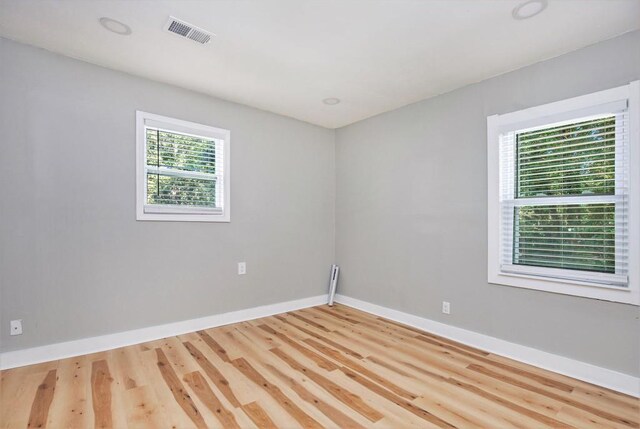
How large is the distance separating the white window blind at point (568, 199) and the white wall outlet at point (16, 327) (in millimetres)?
3991

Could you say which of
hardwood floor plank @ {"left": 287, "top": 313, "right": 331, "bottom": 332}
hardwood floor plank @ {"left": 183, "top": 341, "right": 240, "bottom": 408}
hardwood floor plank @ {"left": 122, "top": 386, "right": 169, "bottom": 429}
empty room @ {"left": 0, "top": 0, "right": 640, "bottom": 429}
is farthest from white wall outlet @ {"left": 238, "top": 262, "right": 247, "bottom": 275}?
hardwood floor plank @ {"left": 122, "top": 386, "right": 169, "bottom": 429}

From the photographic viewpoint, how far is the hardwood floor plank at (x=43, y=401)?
1.83 m

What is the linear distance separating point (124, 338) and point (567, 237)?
12.8ft

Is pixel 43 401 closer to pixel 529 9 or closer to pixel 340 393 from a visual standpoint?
pixel 340 393

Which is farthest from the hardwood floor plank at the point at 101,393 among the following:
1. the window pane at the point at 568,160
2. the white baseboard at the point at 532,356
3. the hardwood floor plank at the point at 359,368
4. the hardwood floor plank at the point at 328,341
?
the window pane at the point at 568,160

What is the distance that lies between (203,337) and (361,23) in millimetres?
3062

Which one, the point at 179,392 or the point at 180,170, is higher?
the point at 180,170

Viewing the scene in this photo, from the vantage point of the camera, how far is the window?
3055 mm

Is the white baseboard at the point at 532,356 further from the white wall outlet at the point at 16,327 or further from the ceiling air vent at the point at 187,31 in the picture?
the white wall outlet at the point at 16,327

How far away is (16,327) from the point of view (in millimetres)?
2443

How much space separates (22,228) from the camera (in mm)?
2479

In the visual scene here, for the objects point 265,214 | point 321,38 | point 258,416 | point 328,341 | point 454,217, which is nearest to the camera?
point 258,416

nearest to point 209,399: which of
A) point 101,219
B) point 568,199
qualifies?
point 101,219

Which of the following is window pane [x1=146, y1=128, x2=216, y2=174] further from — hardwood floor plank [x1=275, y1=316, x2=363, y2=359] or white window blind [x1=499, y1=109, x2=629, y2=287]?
white window blind [x1=499, y1=109, x2=629, y2=287]
